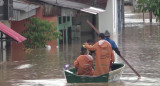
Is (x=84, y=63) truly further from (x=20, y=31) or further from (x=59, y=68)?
(x=20, y=31)

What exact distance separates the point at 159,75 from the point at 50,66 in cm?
505

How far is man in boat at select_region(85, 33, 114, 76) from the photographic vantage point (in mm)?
15992

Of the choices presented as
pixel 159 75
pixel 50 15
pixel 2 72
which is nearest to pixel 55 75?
pixel 2 72

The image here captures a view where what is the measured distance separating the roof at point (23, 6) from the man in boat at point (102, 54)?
34.0 feet

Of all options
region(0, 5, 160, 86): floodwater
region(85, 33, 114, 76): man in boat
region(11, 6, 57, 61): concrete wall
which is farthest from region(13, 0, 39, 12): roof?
region(85, 33, 114, 76): man in boat

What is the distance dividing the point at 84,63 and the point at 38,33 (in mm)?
13248

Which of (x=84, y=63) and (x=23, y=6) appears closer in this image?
(x=84, y=63)

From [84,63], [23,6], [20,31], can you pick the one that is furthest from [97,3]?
[84,63]

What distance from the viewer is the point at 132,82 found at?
660 inches

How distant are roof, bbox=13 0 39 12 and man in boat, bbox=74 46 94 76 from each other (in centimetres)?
1020

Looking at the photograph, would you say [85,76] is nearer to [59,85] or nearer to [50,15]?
[59,85]

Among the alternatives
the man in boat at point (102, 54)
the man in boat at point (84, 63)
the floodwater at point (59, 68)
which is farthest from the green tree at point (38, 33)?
the man in boat at point (102, 54)

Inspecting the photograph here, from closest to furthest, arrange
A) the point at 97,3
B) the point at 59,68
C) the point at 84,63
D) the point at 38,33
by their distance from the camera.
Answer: the point at 84,63, the point at 59,68, the point at 38,33, the point at 97,3

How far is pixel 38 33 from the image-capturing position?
28969mm
